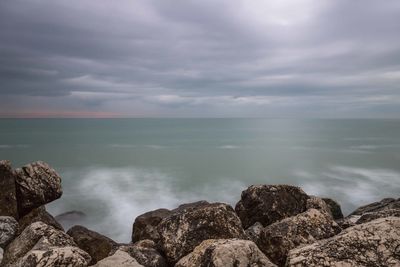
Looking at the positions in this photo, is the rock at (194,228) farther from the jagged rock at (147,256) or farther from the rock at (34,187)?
the rock at (34,187)

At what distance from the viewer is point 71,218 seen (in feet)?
128

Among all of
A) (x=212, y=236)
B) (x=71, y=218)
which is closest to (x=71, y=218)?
(x=71, y=218)

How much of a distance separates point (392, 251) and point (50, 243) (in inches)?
334

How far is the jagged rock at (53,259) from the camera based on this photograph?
25.5ft

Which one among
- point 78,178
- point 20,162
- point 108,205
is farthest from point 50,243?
point 20,162

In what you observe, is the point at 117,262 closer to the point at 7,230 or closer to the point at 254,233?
the point at 254,233

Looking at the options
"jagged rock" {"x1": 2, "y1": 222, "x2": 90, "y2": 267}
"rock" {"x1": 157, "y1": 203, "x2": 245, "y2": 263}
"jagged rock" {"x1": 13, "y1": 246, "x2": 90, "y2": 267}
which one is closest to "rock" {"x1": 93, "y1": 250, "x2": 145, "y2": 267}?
"jagged rock" {"x1": 13, "y1": 246, "x2": 90, "y2": 267}

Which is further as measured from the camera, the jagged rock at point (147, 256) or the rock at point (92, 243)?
the rock at point (92, 243)

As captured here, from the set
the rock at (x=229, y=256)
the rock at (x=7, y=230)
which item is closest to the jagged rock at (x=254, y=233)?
the rock at (x=229, y=256)

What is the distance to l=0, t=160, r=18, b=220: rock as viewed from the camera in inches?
541

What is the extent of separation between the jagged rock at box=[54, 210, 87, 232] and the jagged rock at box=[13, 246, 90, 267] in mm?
29858

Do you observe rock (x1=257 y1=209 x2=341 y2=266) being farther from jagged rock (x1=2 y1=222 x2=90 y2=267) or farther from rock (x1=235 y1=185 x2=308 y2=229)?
jagged rock (x1=2 y1=222 x2=90 y2=267)

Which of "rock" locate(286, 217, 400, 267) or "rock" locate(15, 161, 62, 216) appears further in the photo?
"rock" locate(15, 161, 62, 216)

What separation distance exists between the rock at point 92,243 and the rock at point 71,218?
23.2 m
